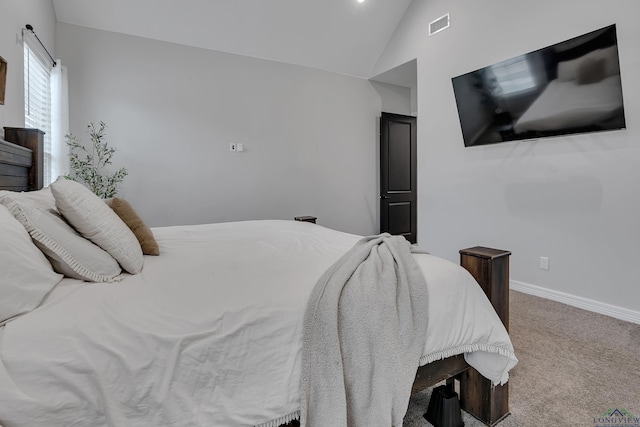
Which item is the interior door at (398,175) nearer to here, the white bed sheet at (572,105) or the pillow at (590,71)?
the white bed sheet at (572,105)

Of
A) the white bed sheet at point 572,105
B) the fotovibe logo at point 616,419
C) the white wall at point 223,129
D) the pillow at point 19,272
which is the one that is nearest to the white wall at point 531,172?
the white bed sheet at point 572,105

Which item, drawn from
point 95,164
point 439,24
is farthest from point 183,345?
point 439,24

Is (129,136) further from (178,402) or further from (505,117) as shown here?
(505,117)

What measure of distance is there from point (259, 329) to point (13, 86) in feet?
9.22

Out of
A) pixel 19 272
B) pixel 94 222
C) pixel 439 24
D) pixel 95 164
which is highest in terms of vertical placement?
pixel 439 24

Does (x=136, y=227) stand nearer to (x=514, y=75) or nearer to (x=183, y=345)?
(x=183, y=345)

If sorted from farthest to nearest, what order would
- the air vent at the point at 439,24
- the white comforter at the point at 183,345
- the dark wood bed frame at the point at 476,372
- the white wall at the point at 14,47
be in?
the air vent at the point at 439,24, the white wall at the point at 14,47, the dark wood bed frame at the point at 476,372, the white comforter at the point at 183,345

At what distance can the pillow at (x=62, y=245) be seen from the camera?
109 cm

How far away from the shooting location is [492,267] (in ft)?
4.79

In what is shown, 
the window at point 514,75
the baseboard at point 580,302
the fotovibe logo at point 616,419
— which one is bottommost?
the fotovibe logo at point 616,419

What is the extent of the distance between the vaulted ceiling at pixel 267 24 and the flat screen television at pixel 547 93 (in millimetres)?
1680

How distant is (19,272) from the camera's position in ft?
2.97

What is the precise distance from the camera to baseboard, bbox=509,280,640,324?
256 centimetres

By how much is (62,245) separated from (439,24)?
14.4ft
